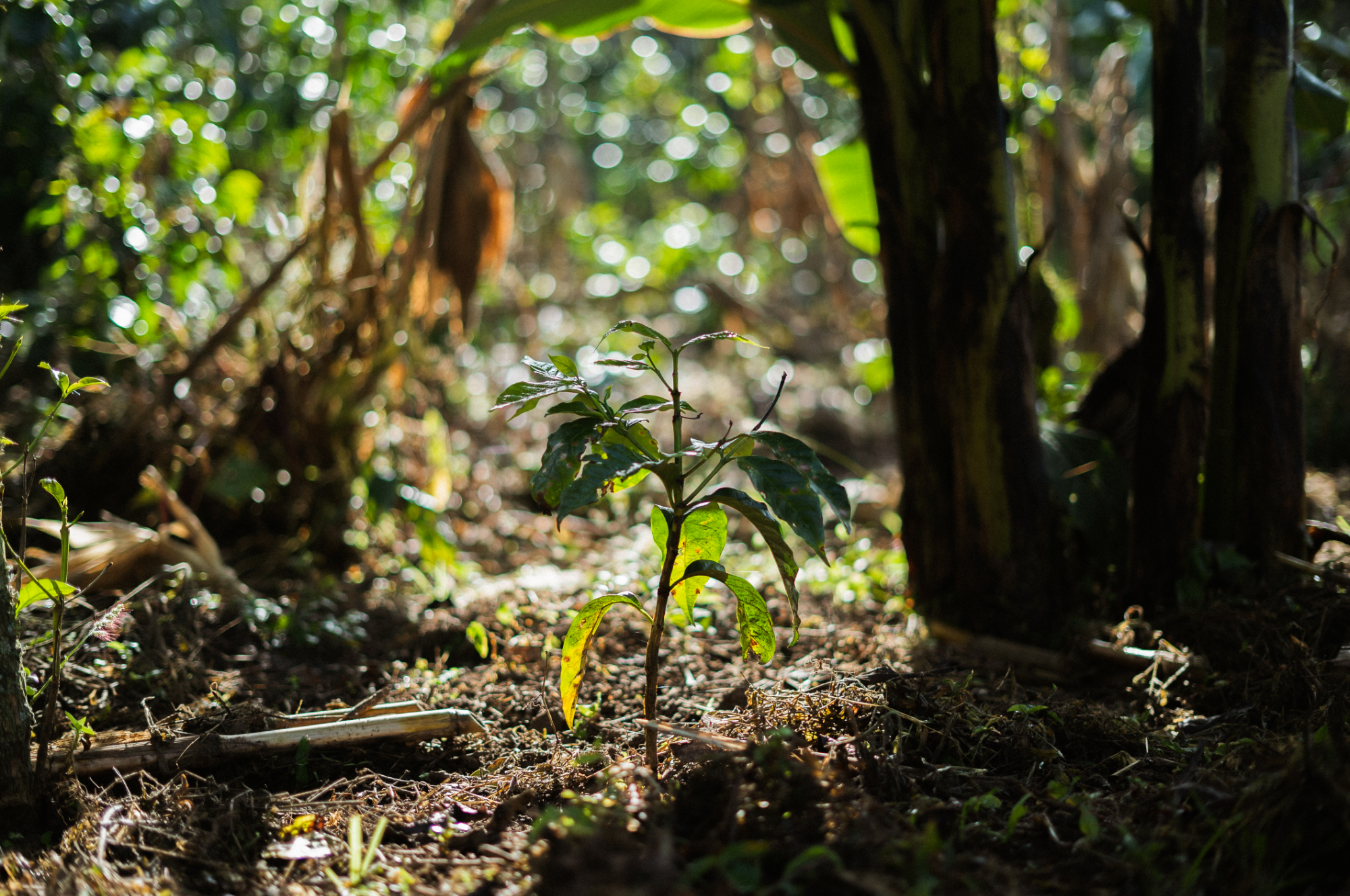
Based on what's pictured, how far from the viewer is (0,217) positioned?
2.88 meters

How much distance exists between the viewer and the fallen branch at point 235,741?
1465 millimetres

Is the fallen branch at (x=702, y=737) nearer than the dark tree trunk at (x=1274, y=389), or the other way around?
the fallen branch at (x=702, y=737)

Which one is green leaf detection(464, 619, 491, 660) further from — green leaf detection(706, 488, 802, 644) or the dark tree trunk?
the dark tree trunk

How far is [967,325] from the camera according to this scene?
2.14 meters

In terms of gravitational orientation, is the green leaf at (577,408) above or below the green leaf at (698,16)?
below

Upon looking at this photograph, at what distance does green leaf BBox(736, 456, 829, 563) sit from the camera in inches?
47.4

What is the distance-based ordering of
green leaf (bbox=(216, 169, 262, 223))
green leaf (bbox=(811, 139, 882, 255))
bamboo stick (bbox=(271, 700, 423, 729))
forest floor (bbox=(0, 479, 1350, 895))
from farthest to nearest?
green leaf (bbox=(811, 139, 882, 255)), green leaf (bbox=(216, 169, 262, 223)), bamboo stick (bbox=(271, 700, 423, 729)), forest floor (bbox=(0, 479, 1350, 895))

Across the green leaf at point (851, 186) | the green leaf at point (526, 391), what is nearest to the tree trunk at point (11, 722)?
the green leaf at point (526, 391)

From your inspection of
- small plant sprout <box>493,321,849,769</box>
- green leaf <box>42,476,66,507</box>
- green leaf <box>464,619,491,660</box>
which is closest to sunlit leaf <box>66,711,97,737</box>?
green leaf <box>42,476,66,507</box>

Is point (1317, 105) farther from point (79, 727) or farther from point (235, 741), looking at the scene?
point (79, 727)

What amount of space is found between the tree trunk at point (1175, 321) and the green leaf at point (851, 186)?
1262mm

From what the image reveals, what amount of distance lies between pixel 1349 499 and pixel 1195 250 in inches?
65.0

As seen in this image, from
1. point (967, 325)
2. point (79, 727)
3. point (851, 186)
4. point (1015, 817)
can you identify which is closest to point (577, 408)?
point (1015, 817)

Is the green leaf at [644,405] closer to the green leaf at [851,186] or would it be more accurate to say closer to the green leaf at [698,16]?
the green leaf at [698,16]
